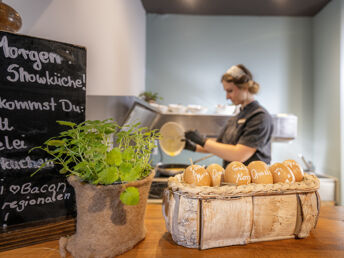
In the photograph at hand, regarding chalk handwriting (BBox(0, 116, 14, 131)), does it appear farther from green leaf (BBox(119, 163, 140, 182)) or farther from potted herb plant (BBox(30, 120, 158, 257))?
green leaf (BBox(119, 163, 140, 182))

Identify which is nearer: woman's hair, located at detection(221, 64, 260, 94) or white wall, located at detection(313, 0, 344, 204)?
woman's hair, located at detection(221, 64, 260, 94)

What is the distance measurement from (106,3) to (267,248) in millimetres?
1722

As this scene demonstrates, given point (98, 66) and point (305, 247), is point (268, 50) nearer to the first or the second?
point (98, 66)

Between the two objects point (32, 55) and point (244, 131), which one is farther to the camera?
point (244, 131)

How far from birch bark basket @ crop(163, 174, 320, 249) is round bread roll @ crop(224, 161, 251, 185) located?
0.04 m

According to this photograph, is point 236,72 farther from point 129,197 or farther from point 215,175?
point 129,197

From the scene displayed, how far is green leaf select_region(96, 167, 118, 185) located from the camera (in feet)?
1.79

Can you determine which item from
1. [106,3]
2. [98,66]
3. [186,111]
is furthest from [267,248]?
[186,111]

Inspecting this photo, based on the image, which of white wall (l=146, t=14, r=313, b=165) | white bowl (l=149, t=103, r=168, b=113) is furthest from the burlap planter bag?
white wall (l=146, t=14, r=313, b=165)

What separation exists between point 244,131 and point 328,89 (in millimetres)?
1805

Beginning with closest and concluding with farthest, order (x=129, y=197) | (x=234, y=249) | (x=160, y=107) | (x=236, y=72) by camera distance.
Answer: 1. (x=129, y=197)
2. (x=234, y=249)
3. (x=236, y=72)
4. (x=160, y=107)

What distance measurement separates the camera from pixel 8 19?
0.69 meters

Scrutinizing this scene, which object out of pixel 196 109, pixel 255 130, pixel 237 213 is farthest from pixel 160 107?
pixel 237 213

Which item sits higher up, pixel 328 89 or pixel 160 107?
pixel 328 89
